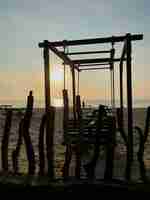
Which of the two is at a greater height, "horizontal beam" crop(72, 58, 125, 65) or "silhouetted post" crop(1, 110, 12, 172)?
"horizontal beam" crop(72, 58, 125, 65)

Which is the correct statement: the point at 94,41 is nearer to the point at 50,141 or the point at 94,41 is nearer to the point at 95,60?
the point at 50,141

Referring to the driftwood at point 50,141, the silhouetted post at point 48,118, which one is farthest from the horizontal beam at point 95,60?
the driftwood at point 50,141

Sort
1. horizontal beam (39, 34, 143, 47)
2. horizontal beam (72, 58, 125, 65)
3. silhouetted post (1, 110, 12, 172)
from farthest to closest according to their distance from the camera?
horizontal beam (72, 58, 125, 65) < horizontal beam (39, 34, 143, 47) < silhouetted post (1, 110, 12, 172)

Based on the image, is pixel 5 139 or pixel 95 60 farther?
pixel 95 60

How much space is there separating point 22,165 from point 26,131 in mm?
6415

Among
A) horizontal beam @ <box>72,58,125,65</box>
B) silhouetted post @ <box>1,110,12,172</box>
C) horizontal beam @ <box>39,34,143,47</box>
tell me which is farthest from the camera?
horizontal beam @ <box>72,58,125,65</box>

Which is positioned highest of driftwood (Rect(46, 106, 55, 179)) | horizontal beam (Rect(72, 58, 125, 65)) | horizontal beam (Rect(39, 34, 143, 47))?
horizontal beam (Rect(72, 58, 125, 65))

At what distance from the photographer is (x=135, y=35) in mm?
8219

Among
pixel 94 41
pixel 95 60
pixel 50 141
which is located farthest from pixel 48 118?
pixel 95 60

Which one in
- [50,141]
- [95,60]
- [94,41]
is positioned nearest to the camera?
[50,141]

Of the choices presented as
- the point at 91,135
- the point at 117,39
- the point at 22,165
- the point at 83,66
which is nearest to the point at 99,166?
the point at 91,135

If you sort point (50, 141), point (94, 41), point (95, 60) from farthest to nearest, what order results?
1. point (95, 60)
2. point (94, 41)
3. point (50, 141)

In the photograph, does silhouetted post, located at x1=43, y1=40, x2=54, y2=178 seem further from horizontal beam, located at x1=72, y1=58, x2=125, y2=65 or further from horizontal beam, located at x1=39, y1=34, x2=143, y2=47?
horizontal beam, located at x1=72, y1=58, x2=125, y2=65

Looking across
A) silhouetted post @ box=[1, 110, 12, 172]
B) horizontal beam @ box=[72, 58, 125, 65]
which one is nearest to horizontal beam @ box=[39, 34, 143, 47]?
silhouetted post @ box=[1, 110, 12, 172]
